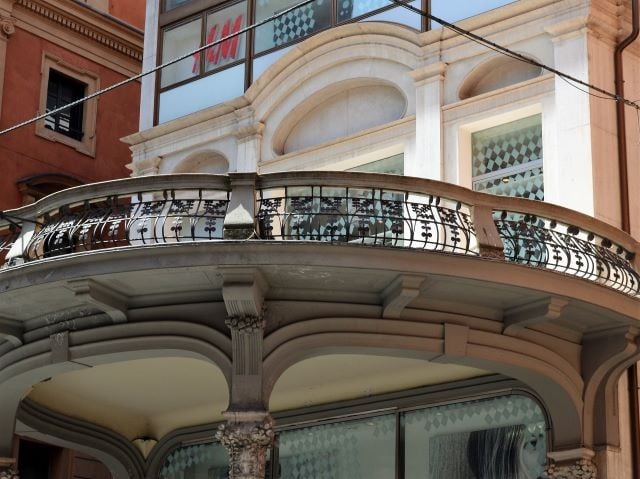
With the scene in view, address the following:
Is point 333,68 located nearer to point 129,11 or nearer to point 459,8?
point 459,8

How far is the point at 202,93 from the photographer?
907 inches

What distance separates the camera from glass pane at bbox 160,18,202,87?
23422 millimetres

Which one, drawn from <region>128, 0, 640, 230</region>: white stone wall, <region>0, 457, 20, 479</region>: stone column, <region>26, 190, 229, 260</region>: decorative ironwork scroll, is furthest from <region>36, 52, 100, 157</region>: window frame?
<region>26, 190, 229, 260</region>: decorative ironwork scroll

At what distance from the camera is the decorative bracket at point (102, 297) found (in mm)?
15395

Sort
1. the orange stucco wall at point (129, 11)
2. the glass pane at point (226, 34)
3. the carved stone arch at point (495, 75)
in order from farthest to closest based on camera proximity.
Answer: the orange stucco wall at point (129, 11)
the glass pane at point (226, 34)
the carved stone arch at point (495, 75)

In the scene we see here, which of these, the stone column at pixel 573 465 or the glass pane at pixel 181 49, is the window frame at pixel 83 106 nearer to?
the glass pane at pixel 181 49

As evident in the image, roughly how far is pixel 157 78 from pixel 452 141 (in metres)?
6.46

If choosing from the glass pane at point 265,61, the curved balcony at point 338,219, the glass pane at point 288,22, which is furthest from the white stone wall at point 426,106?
the curved balcony at point 338,219

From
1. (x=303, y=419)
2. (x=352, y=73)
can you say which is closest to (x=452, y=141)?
(x=352, y=73)

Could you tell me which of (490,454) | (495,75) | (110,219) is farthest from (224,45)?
(490,454)

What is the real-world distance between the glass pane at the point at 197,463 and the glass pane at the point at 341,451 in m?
1.21

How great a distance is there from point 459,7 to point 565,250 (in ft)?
16.1

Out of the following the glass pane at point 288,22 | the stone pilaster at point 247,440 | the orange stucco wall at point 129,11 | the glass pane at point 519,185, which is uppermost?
the orange stucco wall at point 129,11

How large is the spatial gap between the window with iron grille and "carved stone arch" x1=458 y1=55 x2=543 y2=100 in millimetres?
11625
